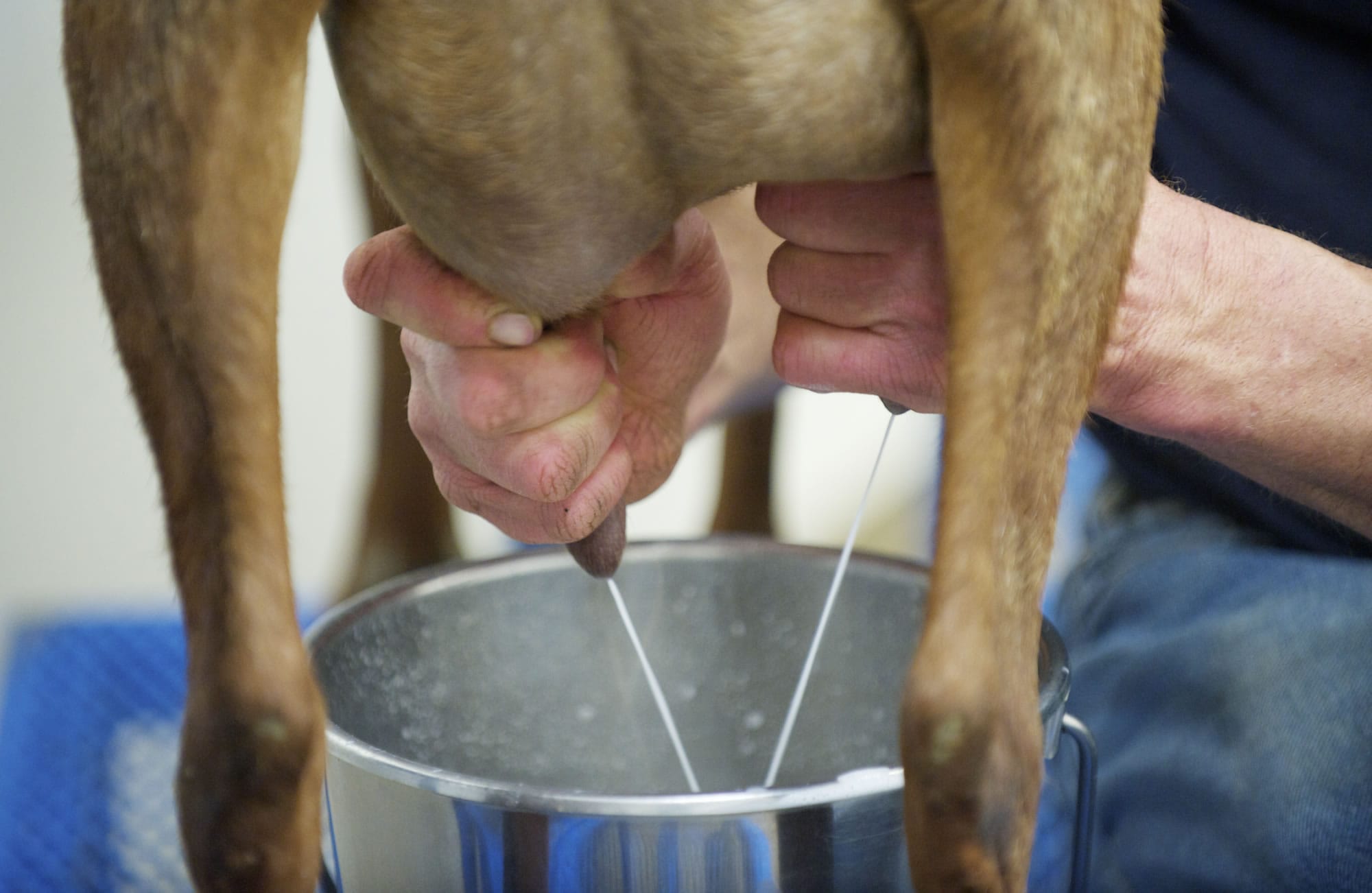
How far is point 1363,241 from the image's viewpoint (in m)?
0.99

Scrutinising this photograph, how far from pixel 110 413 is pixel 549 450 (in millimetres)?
1484

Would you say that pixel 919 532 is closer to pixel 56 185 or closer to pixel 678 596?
pixel 678 596

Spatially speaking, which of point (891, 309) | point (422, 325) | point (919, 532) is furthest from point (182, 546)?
point (919, 532)

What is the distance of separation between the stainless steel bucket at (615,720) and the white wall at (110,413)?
95 cm

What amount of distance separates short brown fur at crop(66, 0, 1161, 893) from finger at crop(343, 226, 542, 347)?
7.0 inches

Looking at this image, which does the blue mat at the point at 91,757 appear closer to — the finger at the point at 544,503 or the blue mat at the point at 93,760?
the blue mat at the point at 93,760

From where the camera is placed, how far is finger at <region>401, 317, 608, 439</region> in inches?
27.1

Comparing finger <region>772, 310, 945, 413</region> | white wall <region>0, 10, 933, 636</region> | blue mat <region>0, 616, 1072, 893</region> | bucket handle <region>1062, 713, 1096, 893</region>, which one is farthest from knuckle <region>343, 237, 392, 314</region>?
white wall <region>0, 10, 933, 636</region>

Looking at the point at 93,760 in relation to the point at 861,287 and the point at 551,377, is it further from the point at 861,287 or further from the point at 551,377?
the point at 861,287

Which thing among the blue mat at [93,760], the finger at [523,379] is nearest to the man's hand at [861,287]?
the finger at [523,379]

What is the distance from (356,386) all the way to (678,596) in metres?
1.22

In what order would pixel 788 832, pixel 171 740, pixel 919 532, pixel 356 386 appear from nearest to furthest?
1. pixel 788 832
2. pixel 171 740
3. pixel 919 532
4. pixel 356 386

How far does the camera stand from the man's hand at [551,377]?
0.66 meters

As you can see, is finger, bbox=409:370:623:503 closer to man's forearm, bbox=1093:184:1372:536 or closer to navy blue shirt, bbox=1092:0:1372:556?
man's forearm, bbox=1093:184:1372:536
